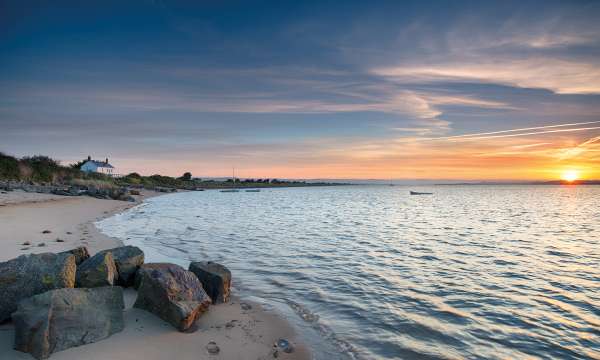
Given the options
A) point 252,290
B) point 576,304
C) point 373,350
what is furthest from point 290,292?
point 576,304

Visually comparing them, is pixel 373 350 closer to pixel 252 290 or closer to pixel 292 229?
pixel 252 290

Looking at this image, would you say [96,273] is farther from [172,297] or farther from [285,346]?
[285,346]

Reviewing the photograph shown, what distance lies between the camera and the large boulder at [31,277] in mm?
6359

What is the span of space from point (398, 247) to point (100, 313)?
14580mm

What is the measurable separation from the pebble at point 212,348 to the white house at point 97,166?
115 metres

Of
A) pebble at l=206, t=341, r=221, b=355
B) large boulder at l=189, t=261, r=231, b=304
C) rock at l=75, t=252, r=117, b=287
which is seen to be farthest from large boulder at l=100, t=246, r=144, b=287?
pebble at l=206, t=341, r=221, b=355

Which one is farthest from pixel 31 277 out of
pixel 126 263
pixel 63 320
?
pixel 126 263

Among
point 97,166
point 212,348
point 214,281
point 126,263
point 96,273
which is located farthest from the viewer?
point 97,166

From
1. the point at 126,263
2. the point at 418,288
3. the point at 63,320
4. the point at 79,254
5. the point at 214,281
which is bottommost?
the point at 418,288

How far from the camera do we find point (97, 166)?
366 ft

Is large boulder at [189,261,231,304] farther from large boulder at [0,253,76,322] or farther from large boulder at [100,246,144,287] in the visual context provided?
large boulder at [0,253,76,322]

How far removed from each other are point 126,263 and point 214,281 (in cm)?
242

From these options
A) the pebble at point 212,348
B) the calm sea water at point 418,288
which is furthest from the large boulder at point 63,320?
the calm sea water at point 418,288

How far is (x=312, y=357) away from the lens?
623cm
